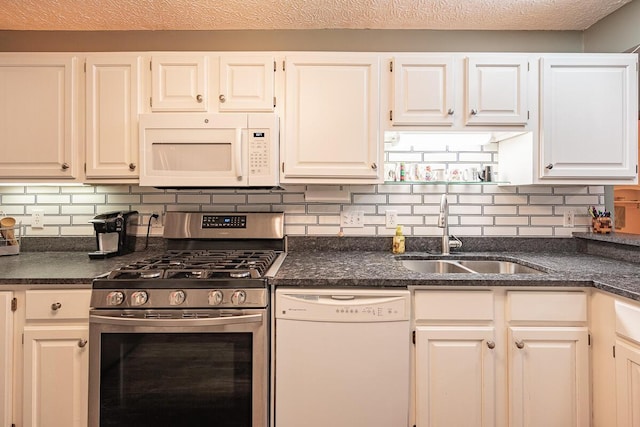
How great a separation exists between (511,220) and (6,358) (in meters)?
2.90

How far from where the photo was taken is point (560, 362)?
156 cm

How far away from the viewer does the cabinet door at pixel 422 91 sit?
6.49 ft

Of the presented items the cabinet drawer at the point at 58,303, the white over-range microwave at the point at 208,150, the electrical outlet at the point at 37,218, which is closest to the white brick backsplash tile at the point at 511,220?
the white over-range microwave at the point at 208,150

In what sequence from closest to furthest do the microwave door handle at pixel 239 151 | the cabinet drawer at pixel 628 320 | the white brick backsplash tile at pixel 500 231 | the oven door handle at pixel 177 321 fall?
the cabinet drawer at pixel 628 320
the oven door handle at pixel 177 321
the microwave door handle at pixel 239 151
the white brick backsplash tile at pixel 500 231

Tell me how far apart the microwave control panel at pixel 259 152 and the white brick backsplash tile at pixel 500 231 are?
4.93 ft

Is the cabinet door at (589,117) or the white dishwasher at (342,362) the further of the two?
the cabinet door at (589,117)

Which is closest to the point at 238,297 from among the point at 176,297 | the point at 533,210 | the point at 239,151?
the point at 176,297

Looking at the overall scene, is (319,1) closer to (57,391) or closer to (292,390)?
(292,390)

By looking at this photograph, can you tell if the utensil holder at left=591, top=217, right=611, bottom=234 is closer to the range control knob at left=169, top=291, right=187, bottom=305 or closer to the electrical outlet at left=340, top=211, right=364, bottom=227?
the electrical outlet at left=340, top=211, right=364, bottom=227

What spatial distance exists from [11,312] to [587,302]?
8.75 ft

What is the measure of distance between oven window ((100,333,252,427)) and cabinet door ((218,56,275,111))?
126 centimetres

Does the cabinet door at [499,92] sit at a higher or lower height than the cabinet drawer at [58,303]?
higher

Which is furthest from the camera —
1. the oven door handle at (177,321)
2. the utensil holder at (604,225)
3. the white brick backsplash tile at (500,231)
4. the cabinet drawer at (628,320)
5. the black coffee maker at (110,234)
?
the white brick backsplash tile at (500,231)

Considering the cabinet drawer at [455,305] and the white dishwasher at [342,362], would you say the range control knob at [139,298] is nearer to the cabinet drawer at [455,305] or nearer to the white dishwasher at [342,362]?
the white dishwasher at [342,362]
